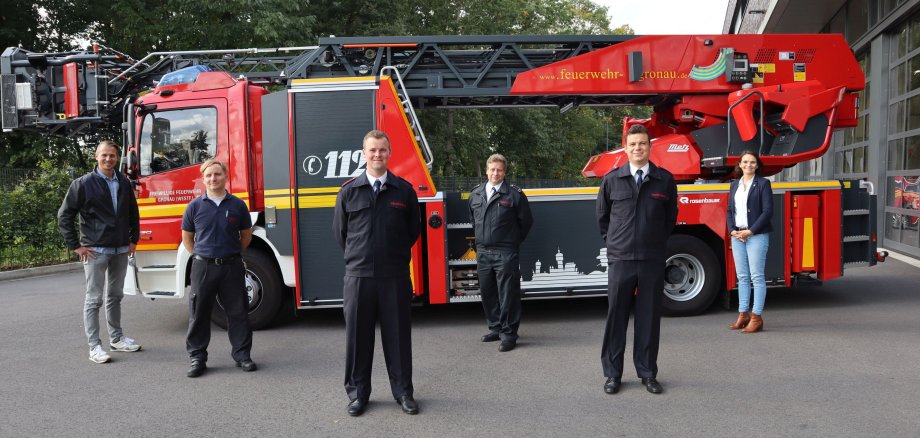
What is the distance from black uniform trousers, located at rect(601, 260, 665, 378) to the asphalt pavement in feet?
0.73

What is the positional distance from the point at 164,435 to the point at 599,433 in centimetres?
270

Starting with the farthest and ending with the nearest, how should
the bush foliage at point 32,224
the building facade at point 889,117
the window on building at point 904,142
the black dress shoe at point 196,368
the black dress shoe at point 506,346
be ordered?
the bush foliage at point 32,224
the building facade at point 889,117
the window on building at point 904,142
the black dress shoe at point 506,346
the black dress shoe at point 196,368

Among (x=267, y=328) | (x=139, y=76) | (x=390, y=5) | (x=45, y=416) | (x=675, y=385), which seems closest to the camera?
(x=45, y=416)

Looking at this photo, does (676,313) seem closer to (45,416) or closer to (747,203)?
(747,203)

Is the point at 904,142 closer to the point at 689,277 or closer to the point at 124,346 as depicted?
the point at 689,277

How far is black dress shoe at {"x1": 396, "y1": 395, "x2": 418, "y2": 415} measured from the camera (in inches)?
170

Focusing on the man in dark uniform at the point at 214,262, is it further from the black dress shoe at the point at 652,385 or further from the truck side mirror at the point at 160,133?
the black dress shoe at the point at 652,385

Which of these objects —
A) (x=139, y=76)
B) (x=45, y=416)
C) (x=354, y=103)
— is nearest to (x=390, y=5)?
(x=139, y=76)

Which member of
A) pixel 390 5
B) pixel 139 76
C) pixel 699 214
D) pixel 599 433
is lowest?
pixel 599 433

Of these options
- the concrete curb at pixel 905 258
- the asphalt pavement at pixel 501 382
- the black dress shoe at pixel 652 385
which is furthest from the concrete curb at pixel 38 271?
the concrete curb at pixel 905 258

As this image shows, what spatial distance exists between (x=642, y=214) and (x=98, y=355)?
482 cm

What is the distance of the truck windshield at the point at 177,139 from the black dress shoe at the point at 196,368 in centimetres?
232

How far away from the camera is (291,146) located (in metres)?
6.50

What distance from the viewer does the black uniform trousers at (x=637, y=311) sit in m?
4.68
